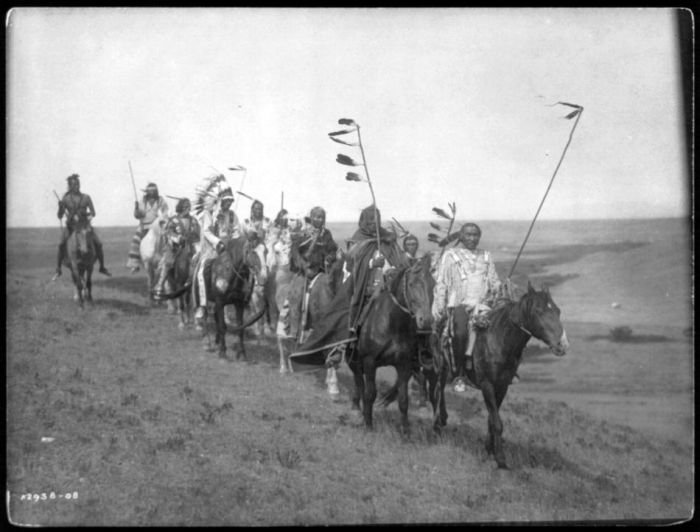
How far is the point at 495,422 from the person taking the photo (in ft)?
35.0

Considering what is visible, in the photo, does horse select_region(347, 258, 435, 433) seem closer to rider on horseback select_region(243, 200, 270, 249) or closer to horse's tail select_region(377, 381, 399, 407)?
horse's tail select_region(377, 381, 399, 407)

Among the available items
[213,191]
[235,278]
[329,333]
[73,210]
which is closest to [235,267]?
[235,278]

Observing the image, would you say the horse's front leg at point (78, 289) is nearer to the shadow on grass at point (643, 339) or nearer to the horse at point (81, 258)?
the horse at point (81, 258)

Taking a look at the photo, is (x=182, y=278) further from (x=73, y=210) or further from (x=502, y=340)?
(x=502, y=340)

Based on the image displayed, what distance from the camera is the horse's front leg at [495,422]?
10.7 m

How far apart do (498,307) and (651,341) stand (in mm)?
2596

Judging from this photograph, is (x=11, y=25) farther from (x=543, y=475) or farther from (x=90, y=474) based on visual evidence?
(x=543, y=475)

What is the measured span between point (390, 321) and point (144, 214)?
13.8 feet

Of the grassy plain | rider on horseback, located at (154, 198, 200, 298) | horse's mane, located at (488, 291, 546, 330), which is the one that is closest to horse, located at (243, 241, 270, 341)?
the grassy plain

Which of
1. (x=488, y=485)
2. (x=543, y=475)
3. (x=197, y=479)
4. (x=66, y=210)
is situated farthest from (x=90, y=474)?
(x=543, y=475)

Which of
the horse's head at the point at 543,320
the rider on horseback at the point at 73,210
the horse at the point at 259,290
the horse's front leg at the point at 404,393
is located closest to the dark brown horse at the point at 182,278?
the horse at the point at 259,290

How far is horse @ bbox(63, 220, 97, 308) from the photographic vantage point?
12281 millimetres

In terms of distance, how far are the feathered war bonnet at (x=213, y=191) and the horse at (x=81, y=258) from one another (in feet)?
5.34

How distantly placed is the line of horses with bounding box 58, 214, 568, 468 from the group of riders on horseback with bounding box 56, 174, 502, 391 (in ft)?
0.43
